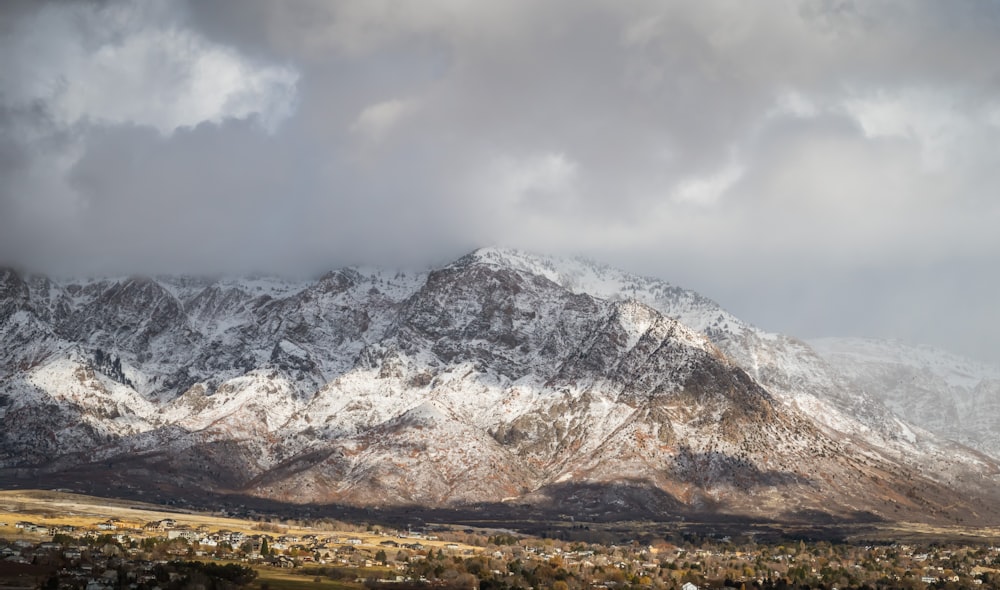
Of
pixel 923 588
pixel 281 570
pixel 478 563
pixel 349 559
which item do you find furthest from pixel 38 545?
pixel 923 588

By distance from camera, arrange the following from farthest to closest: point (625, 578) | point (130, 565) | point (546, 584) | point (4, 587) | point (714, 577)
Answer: point (714, 577), point (625, 578), point (546, 584), point (130, 565), point (4, 587)

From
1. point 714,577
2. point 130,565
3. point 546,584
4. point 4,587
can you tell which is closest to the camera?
point 4,587

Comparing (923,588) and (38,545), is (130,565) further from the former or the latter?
(923,588)

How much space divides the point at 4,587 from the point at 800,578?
137078 mm

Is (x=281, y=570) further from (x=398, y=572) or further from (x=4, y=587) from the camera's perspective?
(x=4, y=587)

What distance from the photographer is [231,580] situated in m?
148

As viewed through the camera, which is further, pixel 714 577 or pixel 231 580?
pixel 714 577

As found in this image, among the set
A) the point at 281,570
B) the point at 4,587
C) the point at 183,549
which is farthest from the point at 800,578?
the point at 4,587

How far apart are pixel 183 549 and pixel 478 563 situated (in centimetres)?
5663

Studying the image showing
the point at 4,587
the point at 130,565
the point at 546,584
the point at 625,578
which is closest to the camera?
the point at 4,587

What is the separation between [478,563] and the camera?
191 meters

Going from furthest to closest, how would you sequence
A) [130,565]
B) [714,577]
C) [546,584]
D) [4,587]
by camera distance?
[714,577] < [546,584] < [130,565] < [4,587]

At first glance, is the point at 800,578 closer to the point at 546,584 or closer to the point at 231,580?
the point at 546,584

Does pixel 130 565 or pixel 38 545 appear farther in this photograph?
pixel 38 545
